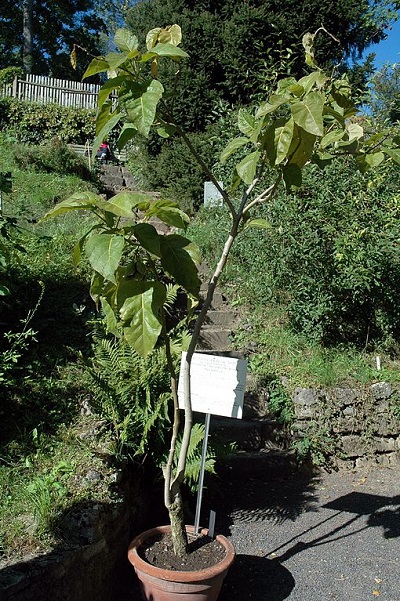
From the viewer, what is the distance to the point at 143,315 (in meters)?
2.42

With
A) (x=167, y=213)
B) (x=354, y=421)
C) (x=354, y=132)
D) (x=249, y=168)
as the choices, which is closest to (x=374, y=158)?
(x=354, y=132)

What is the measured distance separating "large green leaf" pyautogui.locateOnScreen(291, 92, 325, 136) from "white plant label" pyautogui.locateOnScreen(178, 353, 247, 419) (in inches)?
60.7

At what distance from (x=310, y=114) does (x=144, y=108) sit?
62 cm

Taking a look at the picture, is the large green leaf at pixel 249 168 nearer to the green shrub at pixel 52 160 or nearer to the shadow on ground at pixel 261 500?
the shadow on ground at pixel 261 500

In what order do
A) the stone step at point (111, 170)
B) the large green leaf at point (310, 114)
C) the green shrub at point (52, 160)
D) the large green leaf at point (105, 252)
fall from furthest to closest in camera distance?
the stone step at point (111, 170), the green shrub at point (52, 160), the large green leaf at point (310, 114), the large green leaf at point (105, 252)

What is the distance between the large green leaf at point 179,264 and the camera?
2.50m

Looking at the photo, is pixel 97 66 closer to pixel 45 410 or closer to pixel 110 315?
pixel 110 315

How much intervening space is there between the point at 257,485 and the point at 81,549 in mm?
2416

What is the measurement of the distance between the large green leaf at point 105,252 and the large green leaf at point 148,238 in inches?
4.2

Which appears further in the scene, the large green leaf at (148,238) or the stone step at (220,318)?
the stone step at (220,318)

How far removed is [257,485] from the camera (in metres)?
5.25

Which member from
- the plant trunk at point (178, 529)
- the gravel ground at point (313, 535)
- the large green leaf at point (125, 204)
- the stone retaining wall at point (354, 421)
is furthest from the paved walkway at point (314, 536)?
the large green leaf at point (125, 204)

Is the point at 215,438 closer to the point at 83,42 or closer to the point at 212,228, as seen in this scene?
the point at 212,228

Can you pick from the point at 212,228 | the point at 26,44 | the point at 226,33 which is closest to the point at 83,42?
the point at 26,44
